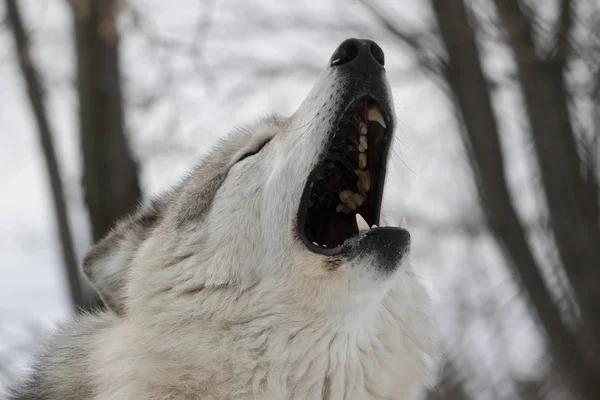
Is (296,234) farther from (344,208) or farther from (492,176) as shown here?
(492,176)

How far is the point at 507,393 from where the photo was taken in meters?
7.06

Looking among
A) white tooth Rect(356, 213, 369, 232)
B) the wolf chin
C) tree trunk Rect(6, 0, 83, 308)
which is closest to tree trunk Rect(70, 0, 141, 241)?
tree trunk Rect(6, 0, 83, 308)

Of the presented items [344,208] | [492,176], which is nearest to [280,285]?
[344,208]

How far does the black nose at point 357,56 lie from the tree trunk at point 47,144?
11.7ft

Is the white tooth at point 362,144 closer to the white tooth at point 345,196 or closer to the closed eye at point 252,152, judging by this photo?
the white tooth at point 345,196

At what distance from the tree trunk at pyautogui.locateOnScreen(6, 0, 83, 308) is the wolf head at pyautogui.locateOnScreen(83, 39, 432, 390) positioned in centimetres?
260

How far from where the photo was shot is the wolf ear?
3.78 m

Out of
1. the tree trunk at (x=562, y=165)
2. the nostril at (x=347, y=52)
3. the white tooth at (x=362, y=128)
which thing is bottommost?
the tree trunk at (x=562, y=165)

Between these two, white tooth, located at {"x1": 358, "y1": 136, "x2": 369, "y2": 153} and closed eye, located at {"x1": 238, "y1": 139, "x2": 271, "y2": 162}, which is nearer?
white tooth, located at {"x1": 358, "y1": 136, "x2": 369, "y2": 153}

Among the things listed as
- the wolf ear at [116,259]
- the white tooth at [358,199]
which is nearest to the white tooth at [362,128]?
the white tooth at [358,199]

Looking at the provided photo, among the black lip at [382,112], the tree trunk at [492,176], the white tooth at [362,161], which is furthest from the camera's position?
the tree trunk at [492,176]

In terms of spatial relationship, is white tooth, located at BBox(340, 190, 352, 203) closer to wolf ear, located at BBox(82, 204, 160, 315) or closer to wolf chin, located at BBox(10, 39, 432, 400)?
wolf chin, located at BBox(10, 39, 432, 400)

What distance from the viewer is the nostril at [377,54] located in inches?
136

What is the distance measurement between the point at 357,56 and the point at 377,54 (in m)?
0.10
